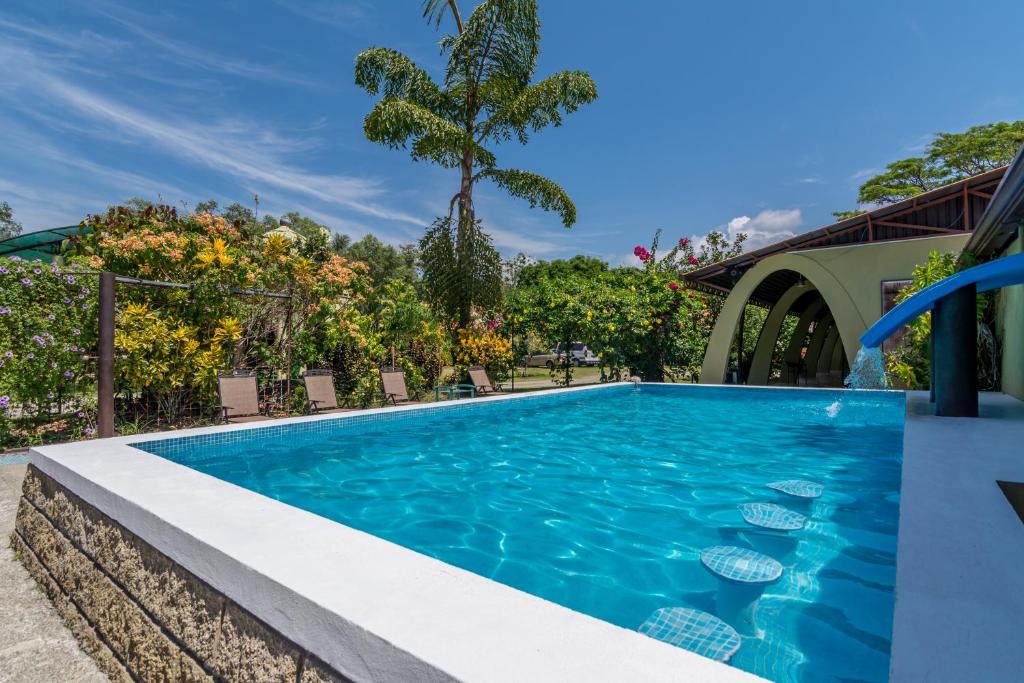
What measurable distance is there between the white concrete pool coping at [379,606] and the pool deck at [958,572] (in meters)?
0.63

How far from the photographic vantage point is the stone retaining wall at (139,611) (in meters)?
1.84

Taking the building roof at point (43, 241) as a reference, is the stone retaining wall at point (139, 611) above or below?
below

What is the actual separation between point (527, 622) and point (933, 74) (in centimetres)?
2205

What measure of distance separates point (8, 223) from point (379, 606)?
69.8 metres

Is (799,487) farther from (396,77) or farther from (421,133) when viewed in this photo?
(396,77)

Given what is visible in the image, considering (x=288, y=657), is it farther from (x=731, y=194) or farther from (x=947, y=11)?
(x=731, y=194)

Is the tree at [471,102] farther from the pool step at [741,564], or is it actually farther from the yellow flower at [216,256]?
the pool step at [741,564]

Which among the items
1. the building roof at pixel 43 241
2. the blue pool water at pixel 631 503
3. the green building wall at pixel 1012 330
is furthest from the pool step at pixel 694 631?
the building roof at pixel 43 241

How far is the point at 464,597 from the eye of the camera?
176 cm

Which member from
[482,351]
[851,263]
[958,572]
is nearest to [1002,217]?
[851,263]

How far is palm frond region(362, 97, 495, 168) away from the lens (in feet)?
42.6

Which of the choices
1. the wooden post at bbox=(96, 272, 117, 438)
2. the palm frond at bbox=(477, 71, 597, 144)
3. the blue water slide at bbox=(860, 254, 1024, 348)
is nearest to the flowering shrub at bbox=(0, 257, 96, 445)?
the wooden post at bbox=(96, 272, 117, 438)

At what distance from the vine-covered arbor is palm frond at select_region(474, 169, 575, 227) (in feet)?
16.4

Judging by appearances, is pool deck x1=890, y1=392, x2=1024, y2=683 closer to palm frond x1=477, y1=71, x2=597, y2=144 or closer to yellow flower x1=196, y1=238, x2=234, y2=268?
yellow flower x1=196, y1=238, x2=234, y2=268
